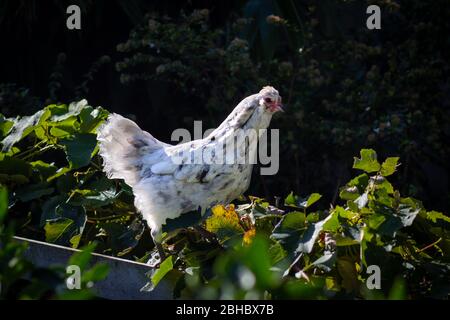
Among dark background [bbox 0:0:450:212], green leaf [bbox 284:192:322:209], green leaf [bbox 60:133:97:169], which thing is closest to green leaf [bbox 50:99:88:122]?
Result: green leaf [bbox 60:133:97:169]

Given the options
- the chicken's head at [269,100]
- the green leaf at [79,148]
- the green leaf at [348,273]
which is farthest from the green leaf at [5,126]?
the green leaf at [348,273]

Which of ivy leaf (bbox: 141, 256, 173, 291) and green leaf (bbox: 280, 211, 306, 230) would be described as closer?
green leaf (bbox: 280, 211, 306, 230)

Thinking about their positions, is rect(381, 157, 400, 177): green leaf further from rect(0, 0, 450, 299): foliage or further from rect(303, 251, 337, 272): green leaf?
rect(303, 251, 337, 272): green leaf

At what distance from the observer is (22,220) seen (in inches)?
138

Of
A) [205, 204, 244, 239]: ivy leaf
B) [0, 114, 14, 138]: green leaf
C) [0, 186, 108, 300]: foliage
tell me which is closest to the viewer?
[0, 186, 108, 300]: foliage

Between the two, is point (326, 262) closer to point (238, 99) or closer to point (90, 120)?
point (90, 120)

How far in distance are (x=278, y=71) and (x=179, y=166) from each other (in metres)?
2.32

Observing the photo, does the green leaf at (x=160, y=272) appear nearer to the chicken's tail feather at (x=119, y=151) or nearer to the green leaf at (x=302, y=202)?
the green leaf at (x=302, y=202)

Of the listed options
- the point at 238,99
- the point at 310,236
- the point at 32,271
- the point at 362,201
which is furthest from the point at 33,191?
the point at 238,99

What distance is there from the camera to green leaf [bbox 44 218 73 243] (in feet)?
10.7

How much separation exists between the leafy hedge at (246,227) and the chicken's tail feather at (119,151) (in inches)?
2.7

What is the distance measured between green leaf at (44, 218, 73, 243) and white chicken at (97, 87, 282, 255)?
30cm
